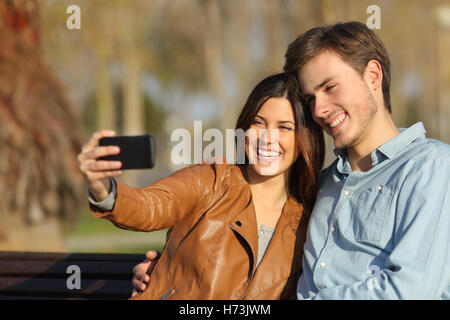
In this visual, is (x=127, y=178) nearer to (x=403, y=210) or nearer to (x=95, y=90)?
(x=95, y=90)

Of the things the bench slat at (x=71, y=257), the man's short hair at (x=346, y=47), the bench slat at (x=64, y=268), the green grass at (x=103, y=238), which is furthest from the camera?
the green grass at (x=103, y=238)

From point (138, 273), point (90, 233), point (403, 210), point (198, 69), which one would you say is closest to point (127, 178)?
point (90, 233)

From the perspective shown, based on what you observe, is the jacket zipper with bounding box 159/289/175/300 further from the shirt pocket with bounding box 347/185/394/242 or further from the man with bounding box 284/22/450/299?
the shirt pocket with bounding box 347/185/394/242

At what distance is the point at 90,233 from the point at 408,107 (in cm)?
846

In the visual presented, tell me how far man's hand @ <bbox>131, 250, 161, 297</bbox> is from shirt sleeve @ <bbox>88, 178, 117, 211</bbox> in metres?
0.61

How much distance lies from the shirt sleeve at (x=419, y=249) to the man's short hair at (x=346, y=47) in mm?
558

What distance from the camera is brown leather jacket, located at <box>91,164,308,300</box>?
7.15 ft

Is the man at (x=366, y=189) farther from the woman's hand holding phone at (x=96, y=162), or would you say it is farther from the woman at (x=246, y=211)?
the woman's hand holding phone at (x=96, y=162)

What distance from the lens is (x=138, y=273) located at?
7.93 feet

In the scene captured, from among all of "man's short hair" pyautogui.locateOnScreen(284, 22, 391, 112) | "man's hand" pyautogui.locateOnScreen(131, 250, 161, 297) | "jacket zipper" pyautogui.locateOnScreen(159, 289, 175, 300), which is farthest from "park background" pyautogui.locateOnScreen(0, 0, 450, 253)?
"jacket zipper" pyautogui.locateOnScreen(159, 289, 175, 300)

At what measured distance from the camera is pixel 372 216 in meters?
2.03

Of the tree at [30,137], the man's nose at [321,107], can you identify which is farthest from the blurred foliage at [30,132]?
the man's nose at [321,107]

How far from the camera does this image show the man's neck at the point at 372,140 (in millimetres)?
2248

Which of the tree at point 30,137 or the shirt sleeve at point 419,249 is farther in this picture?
the tree at point 30,137
